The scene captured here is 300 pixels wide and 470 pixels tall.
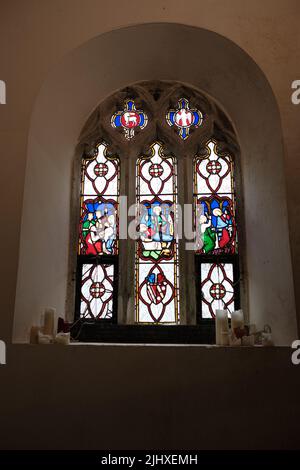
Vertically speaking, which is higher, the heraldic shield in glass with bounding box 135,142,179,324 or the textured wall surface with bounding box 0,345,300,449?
the heraldic shield in glass with bounding box 135,142,179,324

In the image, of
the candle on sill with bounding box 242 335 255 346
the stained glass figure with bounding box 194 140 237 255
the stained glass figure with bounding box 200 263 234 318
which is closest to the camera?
the candle on sill with bounding box 242 335 255 346

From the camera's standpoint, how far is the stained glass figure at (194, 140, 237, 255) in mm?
3859

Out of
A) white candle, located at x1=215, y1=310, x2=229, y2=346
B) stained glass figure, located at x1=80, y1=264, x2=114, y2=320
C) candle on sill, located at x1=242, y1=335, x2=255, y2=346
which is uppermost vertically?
stained glass figure, located at x1=80, y1=264, x2=114, y2=320

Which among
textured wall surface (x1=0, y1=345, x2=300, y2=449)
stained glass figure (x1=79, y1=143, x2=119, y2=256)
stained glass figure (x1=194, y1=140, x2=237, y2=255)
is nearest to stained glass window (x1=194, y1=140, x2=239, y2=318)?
stained glass figure (x1=194, y1=140, x2=237, y2=255)

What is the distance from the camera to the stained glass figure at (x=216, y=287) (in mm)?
3696

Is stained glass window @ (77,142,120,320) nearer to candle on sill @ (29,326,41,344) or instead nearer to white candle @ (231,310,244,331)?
candle on sill @ (29,326,41,344)

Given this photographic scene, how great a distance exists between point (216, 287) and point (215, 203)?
69 centimetres

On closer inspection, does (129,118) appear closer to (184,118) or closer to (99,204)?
(184,118)

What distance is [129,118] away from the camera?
4.21 meters

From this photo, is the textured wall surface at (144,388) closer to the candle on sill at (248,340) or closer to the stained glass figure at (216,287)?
the candle on sill at (248,340)

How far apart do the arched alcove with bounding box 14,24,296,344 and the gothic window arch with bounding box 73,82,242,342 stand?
15 centimetres

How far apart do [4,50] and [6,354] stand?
2.11 m

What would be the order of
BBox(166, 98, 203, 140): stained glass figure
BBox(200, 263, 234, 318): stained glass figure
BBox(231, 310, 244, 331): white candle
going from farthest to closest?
BBox(166, 98, 203, 140): stained glass figure → BBox(200, 263, 234, 318): stained glass figure → BBox(231, 310, 244, 331): white candle

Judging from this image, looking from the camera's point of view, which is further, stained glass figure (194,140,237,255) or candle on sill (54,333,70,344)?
stained glass figure (194,140,237,255)
